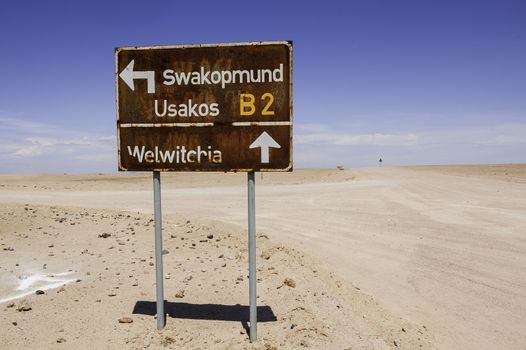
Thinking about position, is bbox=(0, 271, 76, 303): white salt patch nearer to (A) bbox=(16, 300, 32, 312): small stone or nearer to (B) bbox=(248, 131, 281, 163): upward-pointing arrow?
(A) bbox=(16, 300, 32, 312): small stone

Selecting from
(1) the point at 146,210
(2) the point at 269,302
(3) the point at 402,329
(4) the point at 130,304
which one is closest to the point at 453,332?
(3) the point at 402,329

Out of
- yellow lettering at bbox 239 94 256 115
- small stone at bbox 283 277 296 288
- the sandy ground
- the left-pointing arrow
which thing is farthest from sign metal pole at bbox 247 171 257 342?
small stone at bbox 283 277 296 288

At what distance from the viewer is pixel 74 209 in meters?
14.9

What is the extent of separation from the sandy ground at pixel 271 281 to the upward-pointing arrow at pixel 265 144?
232 centimetres

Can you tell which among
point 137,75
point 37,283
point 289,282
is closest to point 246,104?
point 137,75

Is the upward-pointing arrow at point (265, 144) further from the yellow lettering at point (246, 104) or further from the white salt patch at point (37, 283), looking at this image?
the white salt patch at point (37, 283)

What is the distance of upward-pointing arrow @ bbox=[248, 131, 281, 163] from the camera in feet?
17.6

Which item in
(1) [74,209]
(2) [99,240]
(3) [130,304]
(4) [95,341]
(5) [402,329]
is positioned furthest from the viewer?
(1) [74,209]

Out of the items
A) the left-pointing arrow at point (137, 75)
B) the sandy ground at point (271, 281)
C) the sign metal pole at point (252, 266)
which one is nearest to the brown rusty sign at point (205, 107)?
the left-pointing arrow at point (137, 75)

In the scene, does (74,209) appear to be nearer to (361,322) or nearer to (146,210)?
(146,210)

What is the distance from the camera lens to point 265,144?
540 centimetres

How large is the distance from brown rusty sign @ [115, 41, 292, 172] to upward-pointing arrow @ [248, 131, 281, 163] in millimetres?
10

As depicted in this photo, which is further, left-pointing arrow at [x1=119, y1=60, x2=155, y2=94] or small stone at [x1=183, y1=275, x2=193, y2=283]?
small stone at [x1=183, y1=275, x2=193, y2=283]

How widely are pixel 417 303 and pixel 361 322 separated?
182 centimetres
